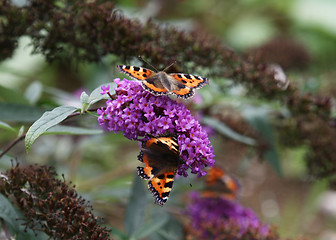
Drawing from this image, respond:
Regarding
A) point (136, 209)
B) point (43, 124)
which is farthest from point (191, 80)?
point (136, 209)

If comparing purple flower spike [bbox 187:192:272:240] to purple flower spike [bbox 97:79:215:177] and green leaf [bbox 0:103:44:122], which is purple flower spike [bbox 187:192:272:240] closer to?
purple flower spike [bbox 97:79:215:177]

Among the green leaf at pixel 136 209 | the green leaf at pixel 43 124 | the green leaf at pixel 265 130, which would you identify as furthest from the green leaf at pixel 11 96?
the green leaf at pixel 265 130

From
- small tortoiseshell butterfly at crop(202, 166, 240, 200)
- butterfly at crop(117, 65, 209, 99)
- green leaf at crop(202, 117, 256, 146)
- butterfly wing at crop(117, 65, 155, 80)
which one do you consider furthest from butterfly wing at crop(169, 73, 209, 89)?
small tortoiseshell butterfly at crop(202, 166, 240, 200)

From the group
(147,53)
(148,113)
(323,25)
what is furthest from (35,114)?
(323,25)

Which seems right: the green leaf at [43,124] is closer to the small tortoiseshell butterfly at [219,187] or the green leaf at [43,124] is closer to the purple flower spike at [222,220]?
the purple flower spike at [222,220]

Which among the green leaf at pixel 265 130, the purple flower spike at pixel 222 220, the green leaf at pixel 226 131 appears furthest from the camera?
the green leaf at pixel 265 130

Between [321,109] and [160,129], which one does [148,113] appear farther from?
[321,109]
